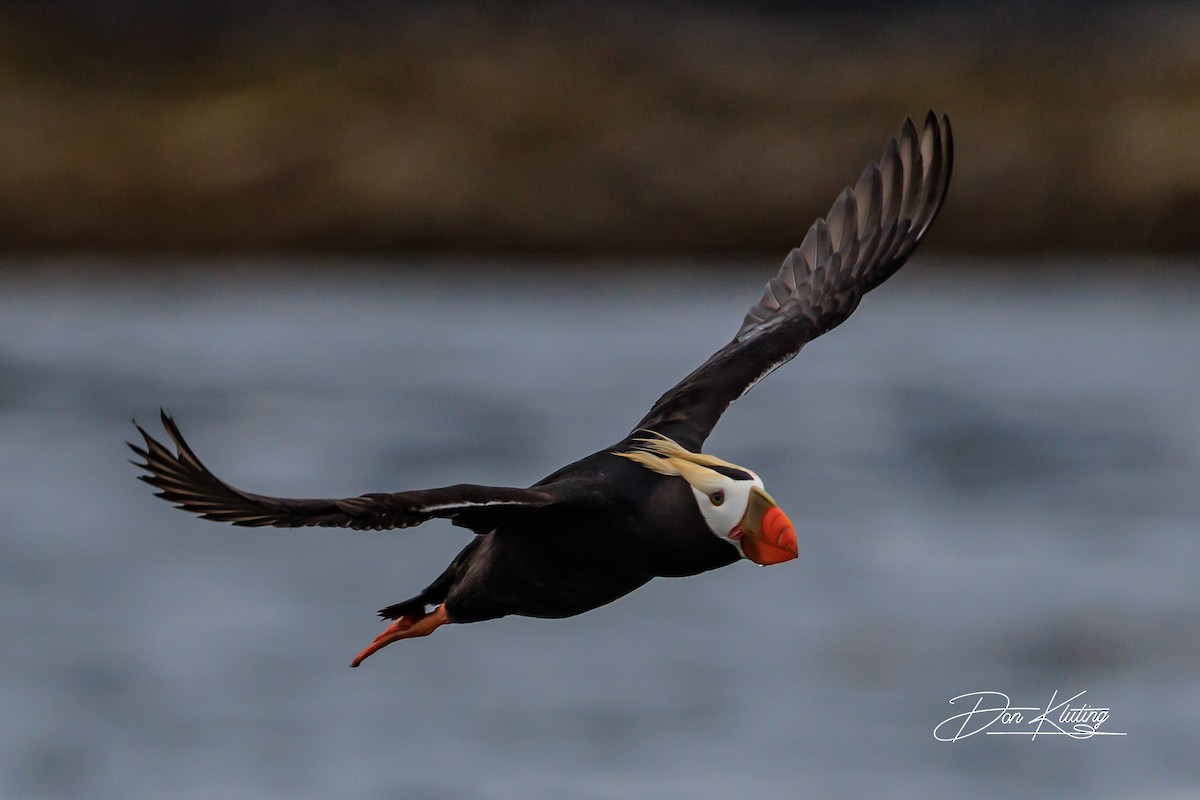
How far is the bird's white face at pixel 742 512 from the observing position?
968 cm

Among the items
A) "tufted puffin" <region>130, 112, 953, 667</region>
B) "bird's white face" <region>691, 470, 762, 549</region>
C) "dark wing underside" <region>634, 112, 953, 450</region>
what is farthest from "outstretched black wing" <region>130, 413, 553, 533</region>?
"dark wing underside" <region>634, 112, 953, 450</region>

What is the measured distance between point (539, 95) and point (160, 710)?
20.0 m

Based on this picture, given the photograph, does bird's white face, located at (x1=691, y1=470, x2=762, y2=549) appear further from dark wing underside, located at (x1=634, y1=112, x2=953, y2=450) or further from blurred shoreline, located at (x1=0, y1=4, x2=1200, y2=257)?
blurred shoreline, located at (x1=0, y1=4, x2=1200, y2=257)

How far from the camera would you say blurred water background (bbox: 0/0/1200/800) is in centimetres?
3397

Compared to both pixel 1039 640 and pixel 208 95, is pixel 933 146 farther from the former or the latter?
pixel 208 95

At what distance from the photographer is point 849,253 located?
13.3 m

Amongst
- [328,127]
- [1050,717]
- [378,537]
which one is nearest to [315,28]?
[328,127]

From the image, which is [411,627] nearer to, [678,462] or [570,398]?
[678,462]

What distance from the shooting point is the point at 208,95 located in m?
49.1

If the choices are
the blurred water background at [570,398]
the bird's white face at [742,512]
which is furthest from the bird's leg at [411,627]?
the blurred water background at [570,398]
